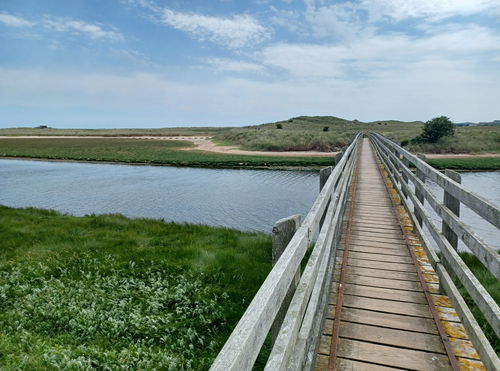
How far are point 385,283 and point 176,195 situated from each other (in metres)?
21.0

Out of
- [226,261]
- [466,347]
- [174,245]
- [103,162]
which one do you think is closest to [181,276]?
[226,261]

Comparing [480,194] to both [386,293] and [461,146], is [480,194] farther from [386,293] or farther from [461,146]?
[461,146]

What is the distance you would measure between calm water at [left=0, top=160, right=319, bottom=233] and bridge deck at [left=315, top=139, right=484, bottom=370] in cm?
981

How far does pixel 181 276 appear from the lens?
8.04m

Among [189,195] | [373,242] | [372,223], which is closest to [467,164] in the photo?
[189,195]

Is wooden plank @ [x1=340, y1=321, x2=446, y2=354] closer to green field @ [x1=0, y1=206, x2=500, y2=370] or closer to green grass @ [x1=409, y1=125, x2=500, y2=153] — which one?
green field @ [x1=0, y1=206, x2=500, y2=370]

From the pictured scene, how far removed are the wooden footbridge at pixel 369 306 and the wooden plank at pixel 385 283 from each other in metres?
0.02

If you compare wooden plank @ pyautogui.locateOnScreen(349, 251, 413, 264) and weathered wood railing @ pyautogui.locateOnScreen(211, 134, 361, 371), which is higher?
weathered wood railing @ pyautogui.locateOnScreen(211, 134, 361, 371)

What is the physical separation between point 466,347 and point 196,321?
4.34 m

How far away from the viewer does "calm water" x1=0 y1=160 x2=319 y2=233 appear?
1948 centimetres

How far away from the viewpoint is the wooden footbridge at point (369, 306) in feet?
6.97

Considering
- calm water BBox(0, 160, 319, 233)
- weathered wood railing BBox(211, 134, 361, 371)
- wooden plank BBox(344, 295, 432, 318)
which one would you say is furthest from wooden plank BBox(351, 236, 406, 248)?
calm water BBox(0, 160, 319, 233)

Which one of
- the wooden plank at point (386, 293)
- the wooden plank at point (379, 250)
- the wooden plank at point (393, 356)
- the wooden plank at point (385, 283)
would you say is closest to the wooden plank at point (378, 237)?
the wooden plank at point (379, 250)

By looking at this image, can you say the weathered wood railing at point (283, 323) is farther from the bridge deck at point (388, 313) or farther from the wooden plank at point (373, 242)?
the wooden plank at point (373, 242)
